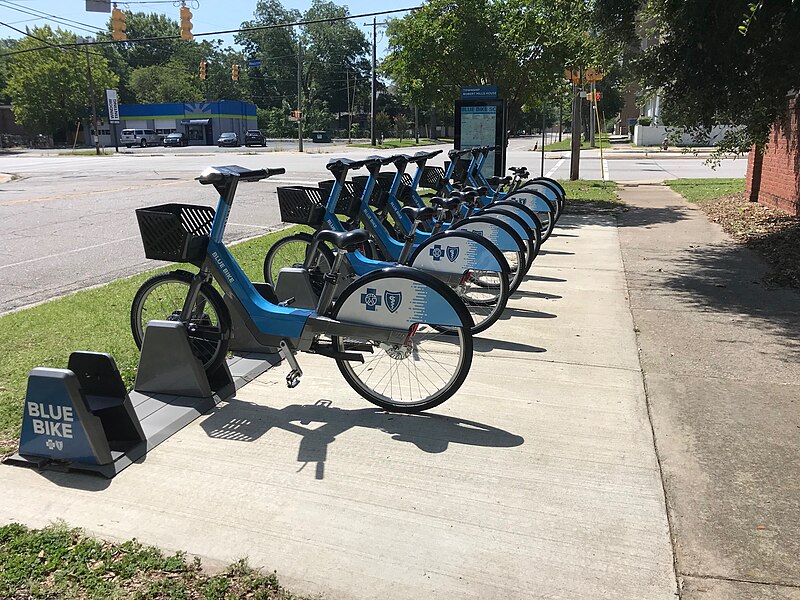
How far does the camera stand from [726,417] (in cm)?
387

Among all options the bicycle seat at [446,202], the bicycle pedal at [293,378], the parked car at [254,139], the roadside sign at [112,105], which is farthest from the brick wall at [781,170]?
the roadside sign at [112,105]

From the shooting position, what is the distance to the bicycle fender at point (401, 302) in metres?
3.73

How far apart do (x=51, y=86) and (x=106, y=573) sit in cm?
7683

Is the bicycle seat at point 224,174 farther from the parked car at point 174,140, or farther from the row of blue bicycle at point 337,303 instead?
the parked car at point 174,140

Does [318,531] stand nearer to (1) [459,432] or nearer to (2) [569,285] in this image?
(1) [459,432]

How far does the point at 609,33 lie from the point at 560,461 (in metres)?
7.18

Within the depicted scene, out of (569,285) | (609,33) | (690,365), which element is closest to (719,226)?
(609,33)

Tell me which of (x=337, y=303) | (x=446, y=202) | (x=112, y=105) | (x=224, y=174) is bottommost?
(x=337, y=303)

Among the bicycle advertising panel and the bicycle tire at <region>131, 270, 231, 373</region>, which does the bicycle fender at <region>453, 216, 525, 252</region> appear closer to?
the bicycle tire at <region>131, 270, 231, 373</region>

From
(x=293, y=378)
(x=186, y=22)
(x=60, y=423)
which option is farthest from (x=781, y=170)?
(x=186, y=22)

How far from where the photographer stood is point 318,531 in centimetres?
281

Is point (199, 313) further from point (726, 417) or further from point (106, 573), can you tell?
point (726, 417)

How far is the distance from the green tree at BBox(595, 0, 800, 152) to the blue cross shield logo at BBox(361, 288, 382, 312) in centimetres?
393

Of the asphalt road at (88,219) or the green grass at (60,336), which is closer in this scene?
the green grass at (60,336)
